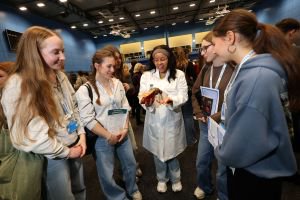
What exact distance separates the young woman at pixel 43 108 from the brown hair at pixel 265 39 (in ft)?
3.57

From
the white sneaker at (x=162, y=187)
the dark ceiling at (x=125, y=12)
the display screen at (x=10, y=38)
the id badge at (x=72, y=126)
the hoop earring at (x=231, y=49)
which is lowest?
the white sneaker at (x=162, y=187)

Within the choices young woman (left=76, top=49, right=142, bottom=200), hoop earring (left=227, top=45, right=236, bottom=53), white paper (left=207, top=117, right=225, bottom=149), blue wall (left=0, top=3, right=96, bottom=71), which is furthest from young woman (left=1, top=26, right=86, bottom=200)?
blue wall (left=0, top=3, right=96, bottom=71)

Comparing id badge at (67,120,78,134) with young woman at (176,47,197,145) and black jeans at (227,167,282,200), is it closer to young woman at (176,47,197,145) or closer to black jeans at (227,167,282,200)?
black jeans at (227,167,282,200)

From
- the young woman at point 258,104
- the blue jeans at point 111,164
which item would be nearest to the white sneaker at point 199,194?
the blue jeans at point 111,164

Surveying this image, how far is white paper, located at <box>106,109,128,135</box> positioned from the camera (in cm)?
177

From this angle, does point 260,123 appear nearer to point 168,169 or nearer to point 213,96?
point 213,96

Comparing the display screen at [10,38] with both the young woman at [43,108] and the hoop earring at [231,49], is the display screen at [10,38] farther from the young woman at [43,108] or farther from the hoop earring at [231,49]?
the hoop earring at [231,49]

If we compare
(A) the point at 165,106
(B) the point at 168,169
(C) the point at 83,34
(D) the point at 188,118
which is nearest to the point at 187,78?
(D) the point at 188,118

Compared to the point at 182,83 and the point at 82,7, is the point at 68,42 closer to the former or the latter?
the point at 82,7

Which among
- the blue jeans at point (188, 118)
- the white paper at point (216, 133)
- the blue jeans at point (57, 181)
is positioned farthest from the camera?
the blue jeans at point (188, 118)

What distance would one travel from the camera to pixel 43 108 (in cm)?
113

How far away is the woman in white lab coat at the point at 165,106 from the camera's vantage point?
1915 millimetres

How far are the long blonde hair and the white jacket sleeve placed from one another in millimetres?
20

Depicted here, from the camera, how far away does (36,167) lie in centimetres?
115
